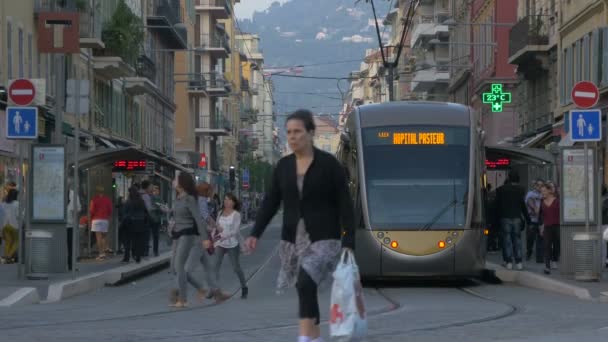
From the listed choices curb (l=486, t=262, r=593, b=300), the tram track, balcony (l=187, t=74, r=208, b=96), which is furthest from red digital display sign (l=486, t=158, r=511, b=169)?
balcony (l=187, t=74, r=208, b=96)

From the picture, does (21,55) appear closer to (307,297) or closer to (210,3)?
(307,297)

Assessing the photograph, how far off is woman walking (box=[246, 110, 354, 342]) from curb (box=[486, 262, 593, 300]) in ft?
32.1

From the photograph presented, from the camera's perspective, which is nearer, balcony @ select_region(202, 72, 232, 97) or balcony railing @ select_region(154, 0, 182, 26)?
balcony railing @ select_region(154, 0, 182, 26)

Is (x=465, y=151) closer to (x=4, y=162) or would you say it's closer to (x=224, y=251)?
(x=224, y=251)

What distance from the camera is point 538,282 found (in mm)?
23234

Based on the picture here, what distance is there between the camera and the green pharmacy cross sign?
6125 cm

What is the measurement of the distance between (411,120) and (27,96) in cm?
598

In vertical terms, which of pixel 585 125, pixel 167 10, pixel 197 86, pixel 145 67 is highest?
pixel 167 10

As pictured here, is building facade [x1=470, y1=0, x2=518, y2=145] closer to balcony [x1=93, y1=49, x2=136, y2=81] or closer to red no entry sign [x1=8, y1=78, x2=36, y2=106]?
balcony [x1=93, y1=49, x2=136, y2=81]

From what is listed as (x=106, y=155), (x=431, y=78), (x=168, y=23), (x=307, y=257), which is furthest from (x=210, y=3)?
(x=307, y=257)

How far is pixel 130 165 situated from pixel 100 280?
33.3 feet

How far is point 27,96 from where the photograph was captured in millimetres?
22734

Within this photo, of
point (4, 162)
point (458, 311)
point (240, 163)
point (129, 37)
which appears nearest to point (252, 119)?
point (240, 163)

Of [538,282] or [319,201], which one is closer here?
[319,201]
